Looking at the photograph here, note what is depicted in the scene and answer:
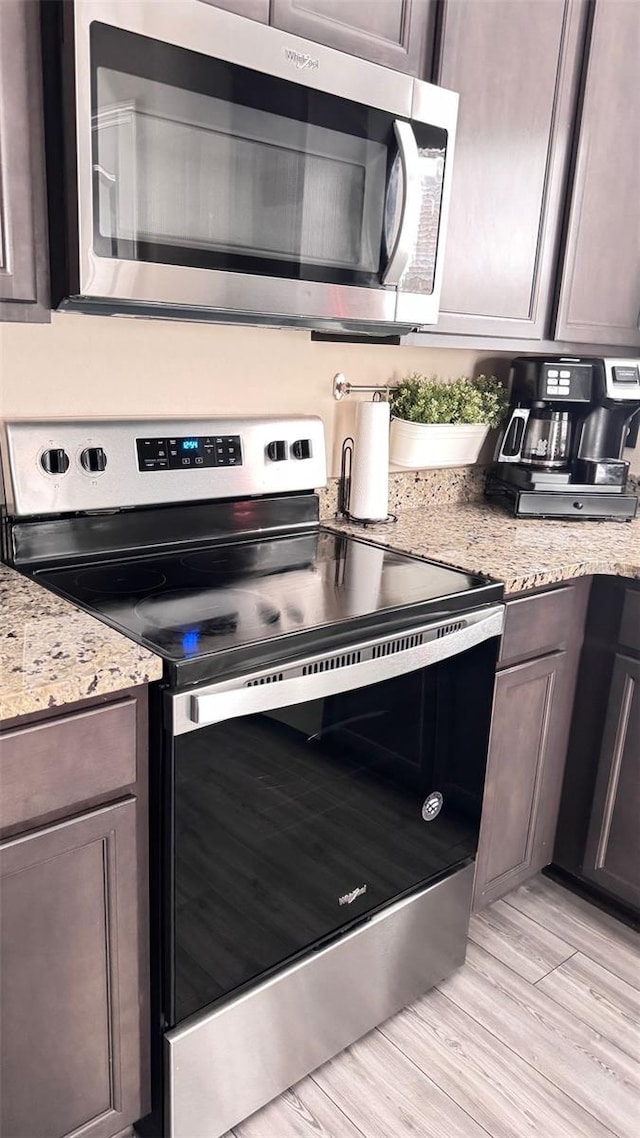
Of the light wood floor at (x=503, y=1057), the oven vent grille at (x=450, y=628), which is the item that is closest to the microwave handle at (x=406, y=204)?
the oven vent grille at (x=450, y=628)

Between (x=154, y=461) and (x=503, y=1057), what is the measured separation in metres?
1.33

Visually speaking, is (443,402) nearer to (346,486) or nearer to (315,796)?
(346,486)

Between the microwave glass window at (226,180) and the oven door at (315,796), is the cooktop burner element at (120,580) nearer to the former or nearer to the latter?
the oven door at (315,796)

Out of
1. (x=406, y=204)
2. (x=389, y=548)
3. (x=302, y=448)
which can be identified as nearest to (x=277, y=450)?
(x=302, y=448)

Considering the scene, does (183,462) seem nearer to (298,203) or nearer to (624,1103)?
(298,203)

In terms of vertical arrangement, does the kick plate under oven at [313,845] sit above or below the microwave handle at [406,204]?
below

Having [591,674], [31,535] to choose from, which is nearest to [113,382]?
[31,535]

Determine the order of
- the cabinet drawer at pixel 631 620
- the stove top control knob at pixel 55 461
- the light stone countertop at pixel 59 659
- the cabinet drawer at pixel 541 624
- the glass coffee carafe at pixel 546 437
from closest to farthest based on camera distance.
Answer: the light stone countertop at pixel 59 659 → the stove top control knob at pixel 55 461 → the cabinet drawer at pixel 541 624 → the cabinet drawer at pixel 631 620 → the glass coffee carafe at pixel 546 437

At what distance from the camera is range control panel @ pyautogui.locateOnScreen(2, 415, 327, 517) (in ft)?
4.86

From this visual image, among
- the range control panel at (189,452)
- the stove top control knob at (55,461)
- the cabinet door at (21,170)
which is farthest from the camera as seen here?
the range control panel at (189,452)

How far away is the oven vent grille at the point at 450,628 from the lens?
1498 millimetres

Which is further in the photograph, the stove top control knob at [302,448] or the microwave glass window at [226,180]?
the stove top control knob at [302,448]

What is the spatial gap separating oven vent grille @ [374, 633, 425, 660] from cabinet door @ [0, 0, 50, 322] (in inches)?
29.1

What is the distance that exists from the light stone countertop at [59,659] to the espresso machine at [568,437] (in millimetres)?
1286
